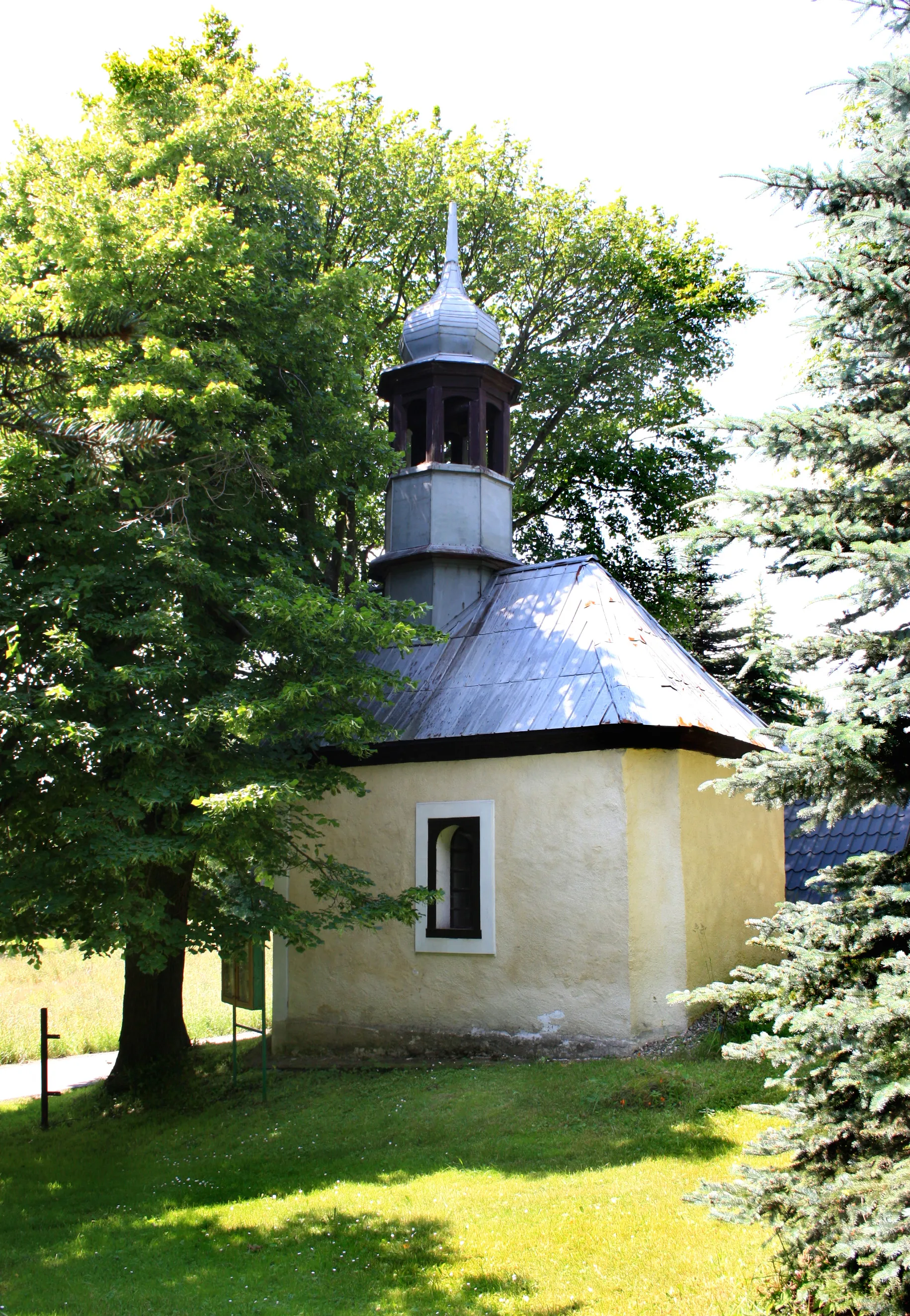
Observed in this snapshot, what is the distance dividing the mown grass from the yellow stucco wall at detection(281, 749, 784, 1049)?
3.41 m

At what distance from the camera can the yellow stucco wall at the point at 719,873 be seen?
10594 millimetres

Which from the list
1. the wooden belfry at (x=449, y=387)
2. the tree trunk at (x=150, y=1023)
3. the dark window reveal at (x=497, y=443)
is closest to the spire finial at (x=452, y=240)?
the wooden belfry at (x=449, y=387)

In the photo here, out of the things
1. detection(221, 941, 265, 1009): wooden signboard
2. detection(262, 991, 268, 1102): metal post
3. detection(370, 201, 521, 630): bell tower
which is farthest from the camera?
detection(370, 201, 521, 630): bell tower

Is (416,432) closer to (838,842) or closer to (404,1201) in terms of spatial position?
(838,842)

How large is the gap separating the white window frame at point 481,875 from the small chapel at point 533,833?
2 cm

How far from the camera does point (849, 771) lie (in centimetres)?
443

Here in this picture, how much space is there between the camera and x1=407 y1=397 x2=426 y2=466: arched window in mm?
14969

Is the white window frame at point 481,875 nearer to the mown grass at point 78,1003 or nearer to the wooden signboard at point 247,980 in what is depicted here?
the wooden signboard at point 247,980

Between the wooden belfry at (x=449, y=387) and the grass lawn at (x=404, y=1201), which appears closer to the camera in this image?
the grass lawn at (x=404, y=1201)

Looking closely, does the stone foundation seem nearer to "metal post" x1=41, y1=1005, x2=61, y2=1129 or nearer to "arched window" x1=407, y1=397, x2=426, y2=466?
"metal post" x1=41, y1=1005, x2=61, y2=1129

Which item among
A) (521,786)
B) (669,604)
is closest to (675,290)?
(669,604)

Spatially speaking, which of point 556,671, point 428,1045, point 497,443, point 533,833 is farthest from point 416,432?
point 428,1045

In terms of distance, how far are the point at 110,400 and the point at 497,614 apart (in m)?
5.71

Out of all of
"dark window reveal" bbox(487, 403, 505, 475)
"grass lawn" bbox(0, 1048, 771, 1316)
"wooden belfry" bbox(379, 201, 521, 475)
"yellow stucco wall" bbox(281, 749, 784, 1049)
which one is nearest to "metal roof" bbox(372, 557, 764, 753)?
"yellow stucco wall" bbox(281, 749, 784, 1049)
